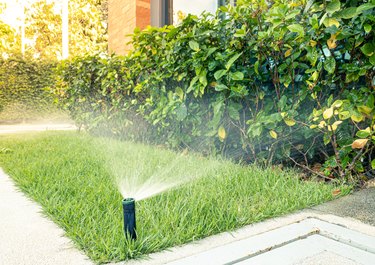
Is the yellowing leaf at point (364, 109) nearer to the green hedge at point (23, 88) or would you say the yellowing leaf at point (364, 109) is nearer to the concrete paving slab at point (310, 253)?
the concrete paving slab at point (310, 253)

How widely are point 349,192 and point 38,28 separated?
695 inches

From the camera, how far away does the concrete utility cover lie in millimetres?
1214

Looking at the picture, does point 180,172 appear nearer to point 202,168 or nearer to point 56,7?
point 202,168

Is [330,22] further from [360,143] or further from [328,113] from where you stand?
[360,143]

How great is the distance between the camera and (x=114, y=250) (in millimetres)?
1267

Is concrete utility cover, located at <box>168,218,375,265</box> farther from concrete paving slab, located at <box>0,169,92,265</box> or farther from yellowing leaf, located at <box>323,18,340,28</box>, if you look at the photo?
yellowing leaf, located at <box>323,18,340,28</box>

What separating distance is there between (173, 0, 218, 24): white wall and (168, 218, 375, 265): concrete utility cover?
4127 mm

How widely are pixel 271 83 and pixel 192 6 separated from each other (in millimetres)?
3367

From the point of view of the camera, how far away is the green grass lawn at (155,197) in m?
1.39

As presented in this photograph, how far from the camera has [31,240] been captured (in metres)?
1.42

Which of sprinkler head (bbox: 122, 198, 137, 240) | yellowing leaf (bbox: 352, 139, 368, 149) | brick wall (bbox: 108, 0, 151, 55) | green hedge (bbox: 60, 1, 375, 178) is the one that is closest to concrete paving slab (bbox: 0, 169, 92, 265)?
sprinkler head (bbox: 122, 198, 137, 240)

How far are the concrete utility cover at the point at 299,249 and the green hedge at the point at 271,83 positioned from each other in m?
0.70

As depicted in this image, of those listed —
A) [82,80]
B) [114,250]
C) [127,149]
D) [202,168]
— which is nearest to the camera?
[114,250]

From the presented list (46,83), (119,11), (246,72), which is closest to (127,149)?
(246,72)
